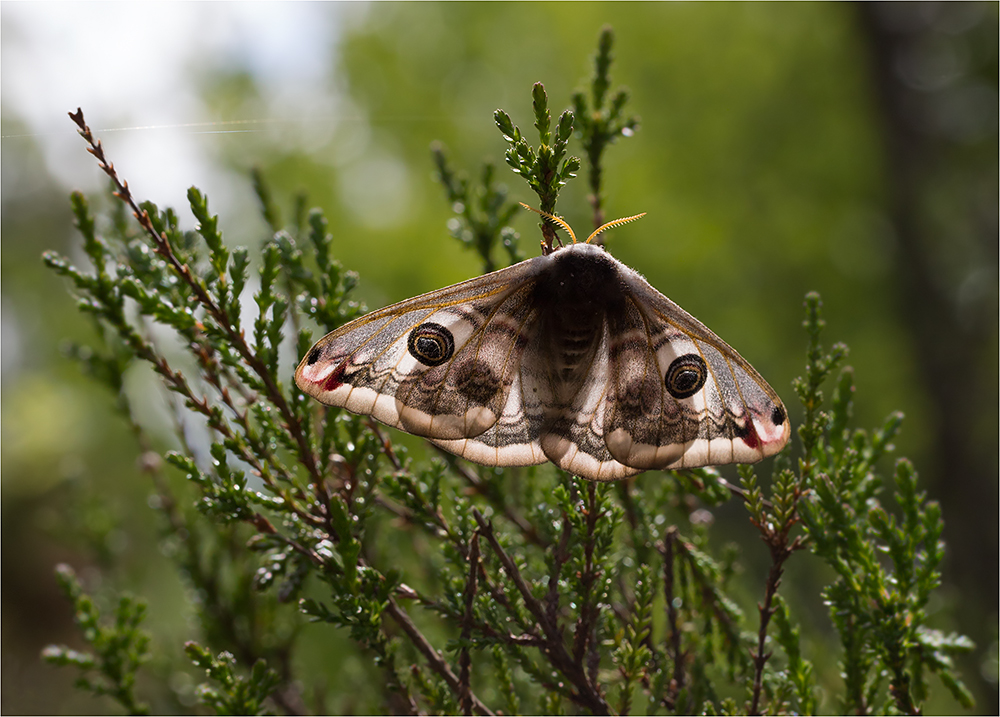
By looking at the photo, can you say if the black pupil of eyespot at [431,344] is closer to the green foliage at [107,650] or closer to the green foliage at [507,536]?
the green foliage at [507,536]

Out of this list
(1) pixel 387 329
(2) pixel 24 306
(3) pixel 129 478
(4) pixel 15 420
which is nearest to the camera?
(1) pixel 387 329

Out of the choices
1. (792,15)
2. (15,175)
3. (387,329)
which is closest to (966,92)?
(792,15)

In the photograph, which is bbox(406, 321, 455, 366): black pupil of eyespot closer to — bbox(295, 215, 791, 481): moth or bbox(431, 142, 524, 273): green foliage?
bbox(295, 215, 791, 481): moth

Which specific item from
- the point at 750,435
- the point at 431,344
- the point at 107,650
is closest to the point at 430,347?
the point at 431,344

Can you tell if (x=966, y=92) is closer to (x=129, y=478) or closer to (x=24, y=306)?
(x=129, y=478)

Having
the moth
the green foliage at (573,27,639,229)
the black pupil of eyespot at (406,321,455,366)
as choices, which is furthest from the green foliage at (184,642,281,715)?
the green foliage at (573,27,639,229)

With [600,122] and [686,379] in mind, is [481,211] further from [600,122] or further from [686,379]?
[686,379]
